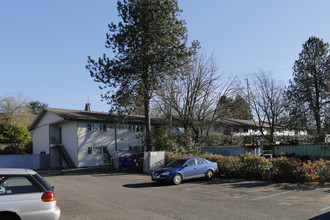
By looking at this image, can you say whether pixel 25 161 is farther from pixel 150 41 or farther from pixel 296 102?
pixel 296 102

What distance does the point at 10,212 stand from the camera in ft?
18.3

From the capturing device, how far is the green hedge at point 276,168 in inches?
551

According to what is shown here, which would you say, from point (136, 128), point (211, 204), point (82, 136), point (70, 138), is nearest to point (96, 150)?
point (82, 136)

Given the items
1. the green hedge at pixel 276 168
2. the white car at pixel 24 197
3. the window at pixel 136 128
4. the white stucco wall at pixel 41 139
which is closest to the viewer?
the white car at pixel 24 197

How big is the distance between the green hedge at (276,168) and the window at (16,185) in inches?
506

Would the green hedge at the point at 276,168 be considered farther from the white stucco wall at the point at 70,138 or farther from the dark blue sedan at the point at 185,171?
the white stucco wall at the point at 70,138

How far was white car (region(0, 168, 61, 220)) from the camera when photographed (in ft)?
18.3

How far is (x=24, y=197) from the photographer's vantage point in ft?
18.8

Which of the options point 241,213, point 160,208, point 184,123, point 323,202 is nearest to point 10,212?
point 160,208

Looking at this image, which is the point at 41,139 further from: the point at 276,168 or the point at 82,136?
the point at 276,168

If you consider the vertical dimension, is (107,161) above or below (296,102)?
below

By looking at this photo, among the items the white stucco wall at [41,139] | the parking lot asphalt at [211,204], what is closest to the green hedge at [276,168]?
the parking lot asphalt at [211,204]

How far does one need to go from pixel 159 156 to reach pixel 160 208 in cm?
1478

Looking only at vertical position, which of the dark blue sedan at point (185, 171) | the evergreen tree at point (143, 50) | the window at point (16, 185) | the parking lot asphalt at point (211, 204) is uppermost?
the evergreen tree at point (143, 50)
